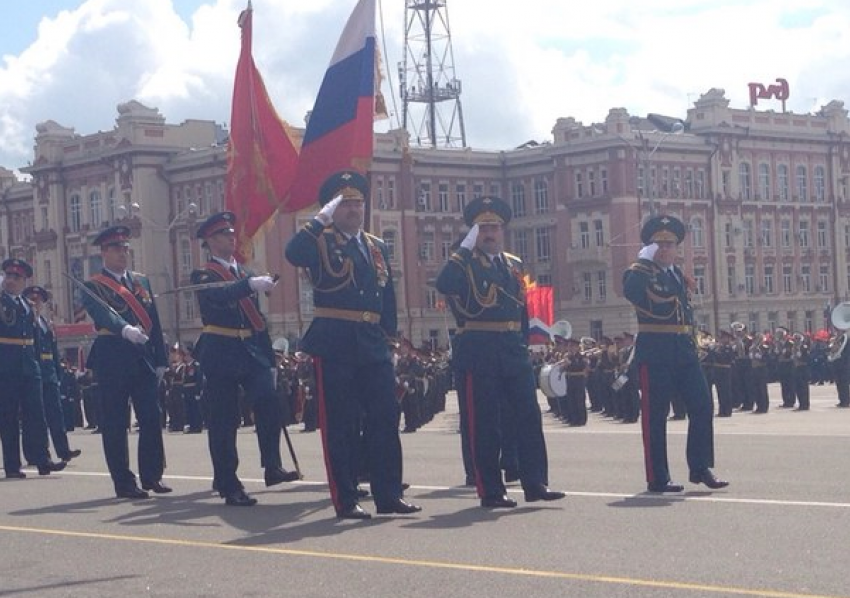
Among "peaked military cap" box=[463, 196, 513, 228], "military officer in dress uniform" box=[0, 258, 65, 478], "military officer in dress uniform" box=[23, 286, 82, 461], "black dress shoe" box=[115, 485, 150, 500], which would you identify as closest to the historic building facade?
"military officer in dress uniform" box=[23, 286, 82, 461]

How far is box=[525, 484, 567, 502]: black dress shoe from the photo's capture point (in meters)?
11.3

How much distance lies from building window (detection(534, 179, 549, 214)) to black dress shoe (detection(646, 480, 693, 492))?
72.3m

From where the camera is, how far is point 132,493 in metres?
12.8

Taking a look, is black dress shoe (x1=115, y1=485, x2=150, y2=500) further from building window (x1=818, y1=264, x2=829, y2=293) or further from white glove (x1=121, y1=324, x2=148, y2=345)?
building window (x1=818, y1=264, x2=829, y2=293)

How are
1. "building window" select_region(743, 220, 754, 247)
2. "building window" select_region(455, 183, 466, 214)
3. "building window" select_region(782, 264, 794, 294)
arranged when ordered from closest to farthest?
"building window" select_region(455, 183, 466, 214) < "building window" select_region(743, 220, 754, 247) < "building window" select_region(782, 264, 794, 294)

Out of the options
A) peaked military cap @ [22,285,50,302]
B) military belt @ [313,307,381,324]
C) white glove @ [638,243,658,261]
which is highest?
peaked military cap @ [22,285,50,302]

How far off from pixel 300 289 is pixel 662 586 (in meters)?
70.7

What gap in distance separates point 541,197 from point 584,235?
11.1 feet

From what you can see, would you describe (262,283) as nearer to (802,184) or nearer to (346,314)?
(346,314)

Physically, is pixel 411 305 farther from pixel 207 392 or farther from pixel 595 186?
pixel 207 392

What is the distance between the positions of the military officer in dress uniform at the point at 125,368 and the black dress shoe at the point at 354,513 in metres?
2.47

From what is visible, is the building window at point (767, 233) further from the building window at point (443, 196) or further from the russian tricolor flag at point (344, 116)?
the russian tricolor flag at point (344, 116)

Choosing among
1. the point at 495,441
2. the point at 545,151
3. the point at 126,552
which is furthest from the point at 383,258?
the point at 545,151

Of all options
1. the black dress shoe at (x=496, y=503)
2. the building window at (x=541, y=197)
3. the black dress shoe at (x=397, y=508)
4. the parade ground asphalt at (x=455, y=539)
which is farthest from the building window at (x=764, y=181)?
the black dress shoe at (x=397, y=508)
